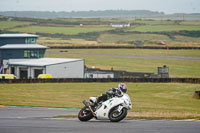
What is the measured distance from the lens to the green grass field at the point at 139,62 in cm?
7351

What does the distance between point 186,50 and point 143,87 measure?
56777 millimetres

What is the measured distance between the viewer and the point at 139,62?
3342 inches

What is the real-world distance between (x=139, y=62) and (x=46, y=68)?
28744mm

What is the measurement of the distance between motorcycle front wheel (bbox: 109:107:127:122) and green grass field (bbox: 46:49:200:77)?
170 feet

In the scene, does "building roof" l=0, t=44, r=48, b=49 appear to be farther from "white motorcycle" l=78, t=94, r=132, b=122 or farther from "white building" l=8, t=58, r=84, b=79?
"white motorcycle" l=78, t=94, r=132, b=122

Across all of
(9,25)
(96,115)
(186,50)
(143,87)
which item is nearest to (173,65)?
(186,50)

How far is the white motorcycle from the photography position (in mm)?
15266

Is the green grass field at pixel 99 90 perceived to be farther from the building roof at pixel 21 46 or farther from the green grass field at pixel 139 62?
the green grass field at pixel 139 62

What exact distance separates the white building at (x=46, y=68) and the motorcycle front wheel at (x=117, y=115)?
45649mm

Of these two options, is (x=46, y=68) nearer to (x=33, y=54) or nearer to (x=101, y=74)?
(x=101, y=74)

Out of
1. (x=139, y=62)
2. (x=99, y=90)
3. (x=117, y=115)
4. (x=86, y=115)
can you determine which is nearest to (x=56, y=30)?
(x=139, y=62)

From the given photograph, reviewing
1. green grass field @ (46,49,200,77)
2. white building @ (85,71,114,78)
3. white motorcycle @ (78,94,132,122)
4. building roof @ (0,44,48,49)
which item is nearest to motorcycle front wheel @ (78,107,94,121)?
white motorcycle @ (78,94,132,122)

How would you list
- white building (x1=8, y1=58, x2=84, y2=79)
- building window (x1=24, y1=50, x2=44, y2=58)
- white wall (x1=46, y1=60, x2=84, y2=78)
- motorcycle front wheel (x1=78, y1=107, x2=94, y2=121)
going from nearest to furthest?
motorcycle front wheel (x1=78, y1=107, x2=94, y2=121)
white building (x1=8, y1=58, x2=84, y2=79)
white wall (x1=46, y1=60, x2=84, y2=78)
building window (x1=24, y1=50, x2=44, y2=58)

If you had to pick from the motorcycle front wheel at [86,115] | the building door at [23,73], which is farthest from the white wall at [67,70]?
the motorcycle front wheel at [86,115]
